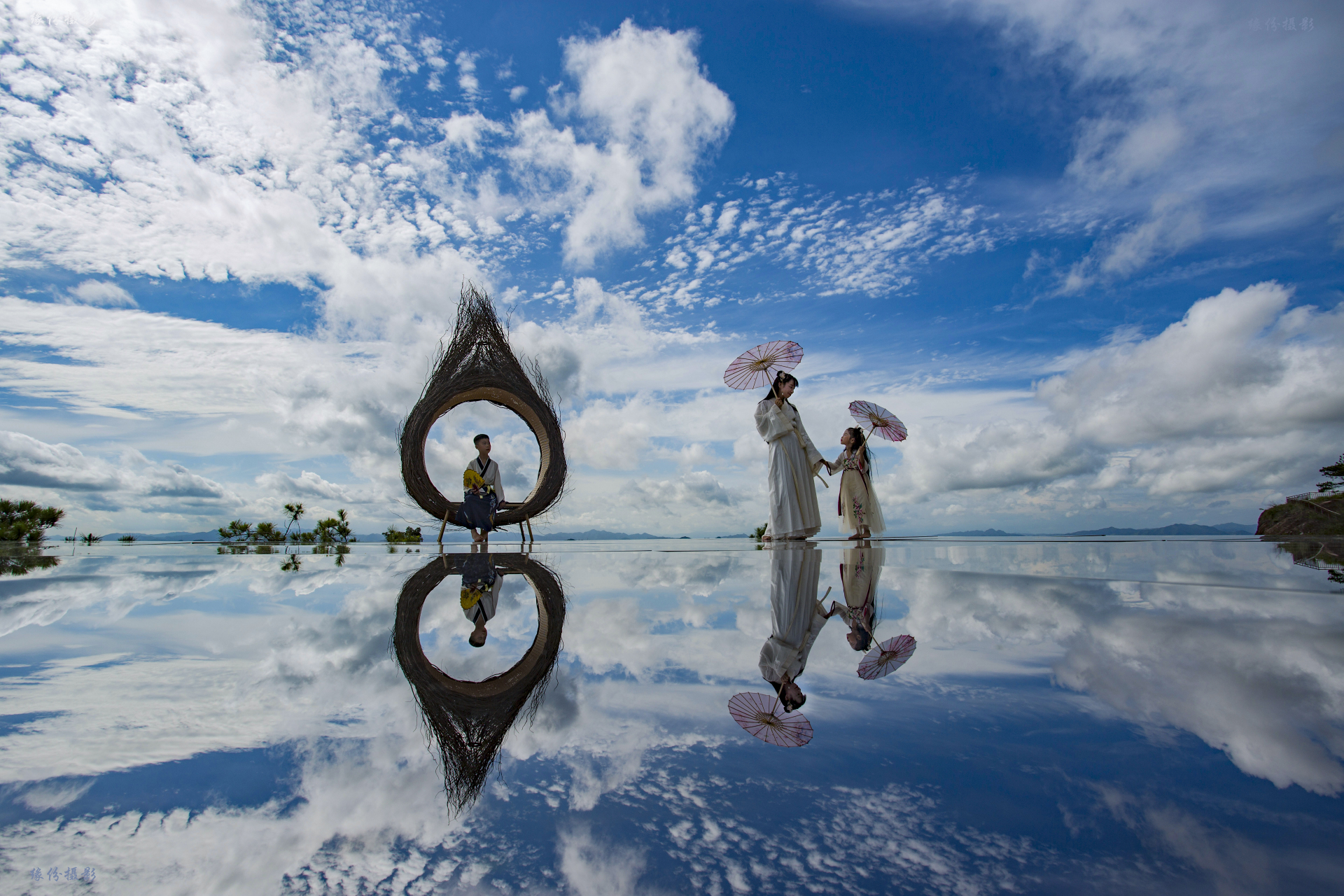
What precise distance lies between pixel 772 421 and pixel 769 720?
6712 millimetres

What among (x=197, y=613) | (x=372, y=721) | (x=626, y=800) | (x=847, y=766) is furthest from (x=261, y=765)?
(x=197, y=613)

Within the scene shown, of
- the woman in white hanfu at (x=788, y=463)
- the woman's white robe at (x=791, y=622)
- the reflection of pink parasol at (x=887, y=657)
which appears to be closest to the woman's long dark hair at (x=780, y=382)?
the woman in white hanfu at (x=788, y=463)

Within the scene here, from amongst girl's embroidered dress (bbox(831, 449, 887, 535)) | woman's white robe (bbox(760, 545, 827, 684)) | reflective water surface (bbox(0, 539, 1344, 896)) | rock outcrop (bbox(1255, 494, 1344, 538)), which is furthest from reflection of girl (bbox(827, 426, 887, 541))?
rock outcrop (bbox(1255, 494, 1344, 538))

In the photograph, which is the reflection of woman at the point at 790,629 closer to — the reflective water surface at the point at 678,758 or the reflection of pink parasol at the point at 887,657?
the reflective water surface at the point at 678,758

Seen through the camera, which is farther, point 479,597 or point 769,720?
point 479,597

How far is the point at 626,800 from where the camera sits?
733 mm

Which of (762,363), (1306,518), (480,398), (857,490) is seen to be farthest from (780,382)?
(1306,518)

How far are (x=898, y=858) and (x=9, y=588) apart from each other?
4937 millimetres

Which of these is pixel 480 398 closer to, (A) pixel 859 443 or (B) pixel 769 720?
(A) pixel 859 443

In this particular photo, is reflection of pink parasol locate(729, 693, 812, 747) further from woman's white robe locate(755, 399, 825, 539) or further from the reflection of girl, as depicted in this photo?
the reflection of girl

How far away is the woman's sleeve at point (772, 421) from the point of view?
760 cm

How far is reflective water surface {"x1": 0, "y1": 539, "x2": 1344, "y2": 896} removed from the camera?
592mm

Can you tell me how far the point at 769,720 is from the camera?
1062mm

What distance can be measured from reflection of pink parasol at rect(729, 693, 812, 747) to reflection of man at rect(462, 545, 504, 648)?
0.99 m
